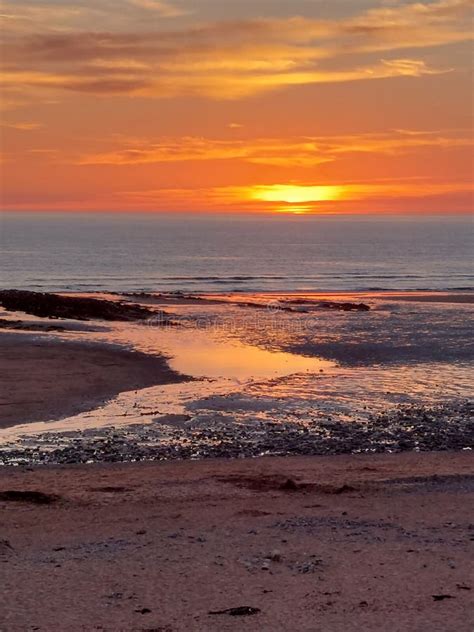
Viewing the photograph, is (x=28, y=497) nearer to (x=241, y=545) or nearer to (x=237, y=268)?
(x=241, y=545)

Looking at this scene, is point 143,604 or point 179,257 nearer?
point 143,604

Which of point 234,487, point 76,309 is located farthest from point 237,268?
point 234,487

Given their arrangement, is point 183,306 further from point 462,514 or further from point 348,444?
point 462,514

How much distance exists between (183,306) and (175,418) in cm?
3373

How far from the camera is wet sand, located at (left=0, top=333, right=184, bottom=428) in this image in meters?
24.4

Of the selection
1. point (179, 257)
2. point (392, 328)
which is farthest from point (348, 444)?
point (179, 257)

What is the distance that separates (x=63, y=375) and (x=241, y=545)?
1714 cm

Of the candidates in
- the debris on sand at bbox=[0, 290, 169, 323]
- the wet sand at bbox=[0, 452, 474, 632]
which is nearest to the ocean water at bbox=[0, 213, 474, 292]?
the debris on sand at bbox=[0, 290, 169, 323]

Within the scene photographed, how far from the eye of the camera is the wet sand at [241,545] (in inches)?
426

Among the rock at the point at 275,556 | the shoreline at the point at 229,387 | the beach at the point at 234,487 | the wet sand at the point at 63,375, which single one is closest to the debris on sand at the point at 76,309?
the shoreline at the point at 229,387

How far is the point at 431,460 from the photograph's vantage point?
19.0m

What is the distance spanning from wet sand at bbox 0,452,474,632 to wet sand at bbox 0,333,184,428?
6.71 m

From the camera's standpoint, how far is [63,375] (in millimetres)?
29406

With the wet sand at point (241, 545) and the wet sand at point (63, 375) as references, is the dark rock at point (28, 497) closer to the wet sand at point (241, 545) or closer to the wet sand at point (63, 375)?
the wet sand at point (241, 545)
